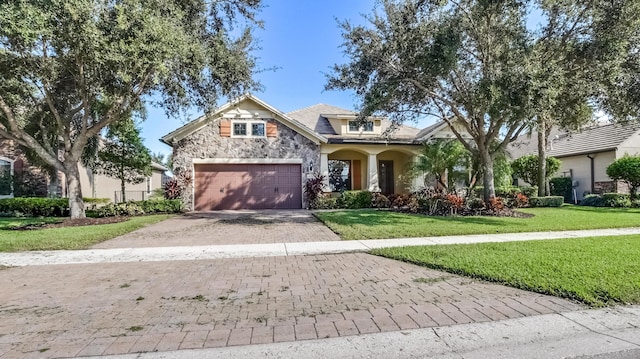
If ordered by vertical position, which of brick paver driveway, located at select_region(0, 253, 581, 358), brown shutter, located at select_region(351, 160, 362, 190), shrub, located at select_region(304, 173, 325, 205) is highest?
brown shutter, located at select_region(351, 160, 362, 190)

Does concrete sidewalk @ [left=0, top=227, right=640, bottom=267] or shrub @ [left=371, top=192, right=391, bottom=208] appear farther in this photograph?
shrub @ [left=371, top=192, right=391, bottom=208]

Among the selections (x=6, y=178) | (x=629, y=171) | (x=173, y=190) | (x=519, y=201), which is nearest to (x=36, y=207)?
(x=6, y=178)

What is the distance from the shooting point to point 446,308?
13.6ft

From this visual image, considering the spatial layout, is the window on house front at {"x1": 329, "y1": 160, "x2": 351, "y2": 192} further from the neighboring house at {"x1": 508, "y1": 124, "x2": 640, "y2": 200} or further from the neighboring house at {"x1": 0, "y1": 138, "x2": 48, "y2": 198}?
the neighboring house at {"x1": 0, "y1": 138, "x2": 48, "y2": 198}

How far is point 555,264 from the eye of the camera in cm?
572

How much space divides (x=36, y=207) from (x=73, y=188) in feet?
14.1

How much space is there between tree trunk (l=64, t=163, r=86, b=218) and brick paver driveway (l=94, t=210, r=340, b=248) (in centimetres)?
313

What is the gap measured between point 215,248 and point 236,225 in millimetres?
3939

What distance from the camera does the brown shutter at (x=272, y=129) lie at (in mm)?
18234

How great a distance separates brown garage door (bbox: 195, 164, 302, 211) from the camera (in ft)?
58.9

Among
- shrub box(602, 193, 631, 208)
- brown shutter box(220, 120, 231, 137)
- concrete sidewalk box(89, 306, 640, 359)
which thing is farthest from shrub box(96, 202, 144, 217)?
shrub box(602, 193, 631, 208)

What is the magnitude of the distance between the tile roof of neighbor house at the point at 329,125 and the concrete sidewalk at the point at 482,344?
15.0m

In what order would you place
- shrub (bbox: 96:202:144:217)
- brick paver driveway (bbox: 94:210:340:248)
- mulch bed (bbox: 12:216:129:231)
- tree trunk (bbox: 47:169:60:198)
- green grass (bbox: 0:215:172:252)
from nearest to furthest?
green grass (bbox: 0:215:172:252), brick paver driveway (bbox: 94:210:340:248), mulch bed (bbox: 12:216:129:231), shrub (bbox: 96:202:144:217), tree trunk (bbox: 47:169:60:198)

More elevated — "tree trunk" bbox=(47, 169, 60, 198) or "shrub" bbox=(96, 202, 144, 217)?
"tree trunk" bbox=(47, 169, 60, 198)
